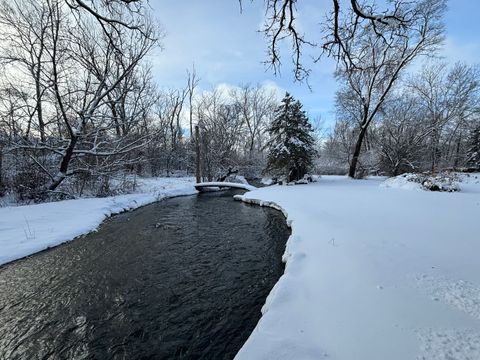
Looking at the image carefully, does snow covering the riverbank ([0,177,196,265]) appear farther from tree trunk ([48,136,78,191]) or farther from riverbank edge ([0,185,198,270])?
tree trunk ([48,136,78,191])

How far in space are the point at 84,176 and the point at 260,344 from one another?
12.0 m

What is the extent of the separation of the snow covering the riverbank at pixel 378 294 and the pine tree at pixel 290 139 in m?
10.4

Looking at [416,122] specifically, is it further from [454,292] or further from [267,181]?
[454,292]

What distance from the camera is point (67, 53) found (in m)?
10.8

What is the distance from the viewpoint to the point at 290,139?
16000mm

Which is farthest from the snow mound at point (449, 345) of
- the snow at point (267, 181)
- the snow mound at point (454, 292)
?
the snow at point (267, 181)

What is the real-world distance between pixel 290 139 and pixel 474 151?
16.8m

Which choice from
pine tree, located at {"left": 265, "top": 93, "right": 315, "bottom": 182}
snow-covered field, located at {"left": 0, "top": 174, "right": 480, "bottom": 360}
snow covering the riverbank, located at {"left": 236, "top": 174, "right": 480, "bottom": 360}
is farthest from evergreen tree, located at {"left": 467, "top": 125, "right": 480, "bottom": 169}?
snow covering the riverbank, located at {"left": 236, "top": 174, "right": 480, "bottom": 360}

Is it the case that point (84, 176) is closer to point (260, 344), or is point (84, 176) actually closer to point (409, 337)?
point (260, 344)

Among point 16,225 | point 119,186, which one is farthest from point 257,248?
point 119,186

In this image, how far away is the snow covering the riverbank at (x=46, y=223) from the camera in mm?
5754

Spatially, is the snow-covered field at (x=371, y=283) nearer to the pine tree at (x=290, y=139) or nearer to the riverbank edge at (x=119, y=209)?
the riverbank edge at (x=119, y=209)

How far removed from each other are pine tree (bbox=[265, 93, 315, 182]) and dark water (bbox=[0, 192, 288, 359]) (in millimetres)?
9428

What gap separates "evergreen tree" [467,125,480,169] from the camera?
20.2 meters
